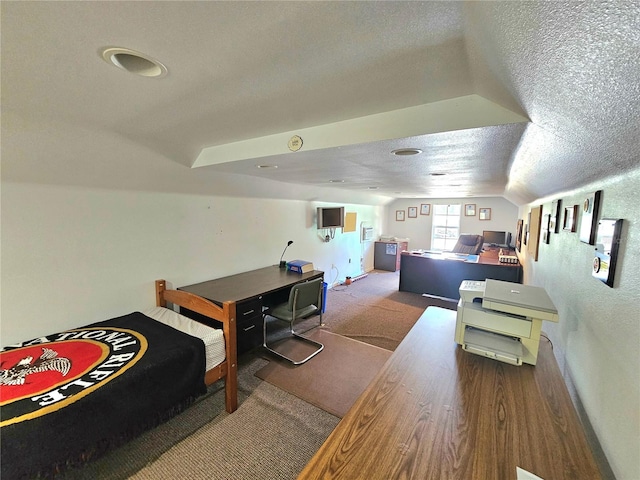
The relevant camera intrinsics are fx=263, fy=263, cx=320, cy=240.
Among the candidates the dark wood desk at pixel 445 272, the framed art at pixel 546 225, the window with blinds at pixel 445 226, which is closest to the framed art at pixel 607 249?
the framed art at pixel 546 225

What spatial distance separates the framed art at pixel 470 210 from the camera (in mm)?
6678

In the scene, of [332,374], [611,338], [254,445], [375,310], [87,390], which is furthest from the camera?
[375,310]

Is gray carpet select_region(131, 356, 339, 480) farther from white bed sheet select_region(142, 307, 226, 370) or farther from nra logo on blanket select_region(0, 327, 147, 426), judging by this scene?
nra logo on blanket select_region(0, 327, 147, 426)

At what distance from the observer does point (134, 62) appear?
1012 millimetres

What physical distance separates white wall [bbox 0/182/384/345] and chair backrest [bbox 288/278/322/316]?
1.03m

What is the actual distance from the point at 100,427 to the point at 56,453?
0.17m

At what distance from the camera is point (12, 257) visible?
1.76 metres

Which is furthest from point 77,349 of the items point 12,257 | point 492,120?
point 492,120

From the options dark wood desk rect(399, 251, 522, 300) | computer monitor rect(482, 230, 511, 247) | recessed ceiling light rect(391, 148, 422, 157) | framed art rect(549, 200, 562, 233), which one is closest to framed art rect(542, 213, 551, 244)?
framed art rect(549, 200, 562, 233)

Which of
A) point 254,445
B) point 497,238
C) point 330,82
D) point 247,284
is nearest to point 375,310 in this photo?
point 247,284

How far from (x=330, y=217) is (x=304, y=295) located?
2.20 meters

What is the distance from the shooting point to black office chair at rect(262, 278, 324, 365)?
2.77 meters

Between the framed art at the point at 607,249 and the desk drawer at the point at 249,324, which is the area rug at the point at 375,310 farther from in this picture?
the framed art at the point at 607,249

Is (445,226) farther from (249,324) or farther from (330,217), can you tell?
(249,324)
